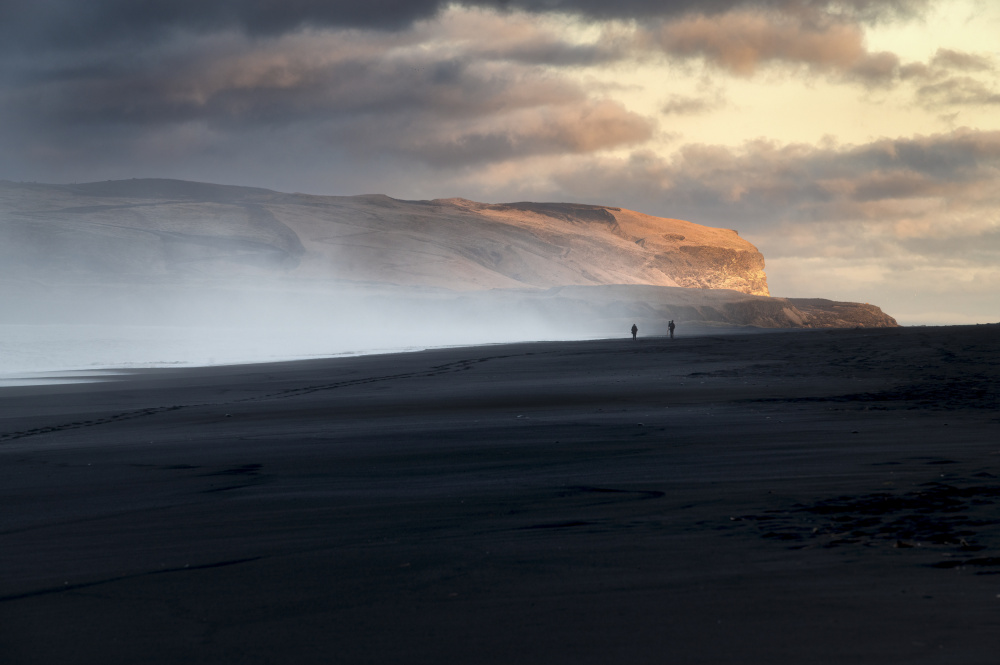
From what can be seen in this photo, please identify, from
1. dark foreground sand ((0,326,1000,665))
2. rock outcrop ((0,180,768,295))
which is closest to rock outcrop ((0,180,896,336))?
rock outcrop ((0,180,768,295))

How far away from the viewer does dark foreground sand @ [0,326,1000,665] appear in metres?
3.18

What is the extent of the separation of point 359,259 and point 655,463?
133 m

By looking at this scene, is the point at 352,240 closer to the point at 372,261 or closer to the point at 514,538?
the point at 372,261

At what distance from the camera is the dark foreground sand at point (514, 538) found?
3.18m

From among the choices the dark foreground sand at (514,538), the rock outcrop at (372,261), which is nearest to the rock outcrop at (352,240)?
the rock outcrop at (372,261)

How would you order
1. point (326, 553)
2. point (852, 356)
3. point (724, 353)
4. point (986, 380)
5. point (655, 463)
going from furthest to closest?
point (724, 353) → point (852, 356) → point (986, 380) → point (655, 463) → point (326, 553)

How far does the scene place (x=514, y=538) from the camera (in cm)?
466

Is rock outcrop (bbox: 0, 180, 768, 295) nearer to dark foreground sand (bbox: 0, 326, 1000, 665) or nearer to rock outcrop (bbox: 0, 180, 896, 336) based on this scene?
rock outcrop (bbox: 0, 180, 896, 336)

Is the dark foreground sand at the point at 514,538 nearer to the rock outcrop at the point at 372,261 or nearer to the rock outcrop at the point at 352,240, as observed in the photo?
the rock outcrop at the point at 372,261

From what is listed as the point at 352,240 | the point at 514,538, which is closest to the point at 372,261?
the point at 352,240

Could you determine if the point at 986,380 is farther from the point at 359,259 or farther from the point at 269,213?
the point at 269,213

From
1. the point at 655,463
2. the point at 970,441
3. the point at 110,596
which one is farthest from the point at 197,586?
the point at 970,441

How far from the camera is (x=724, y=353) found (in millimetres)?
24281

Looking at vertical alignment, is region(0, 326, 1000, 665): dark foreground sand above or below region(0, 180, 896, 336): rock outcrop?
below
